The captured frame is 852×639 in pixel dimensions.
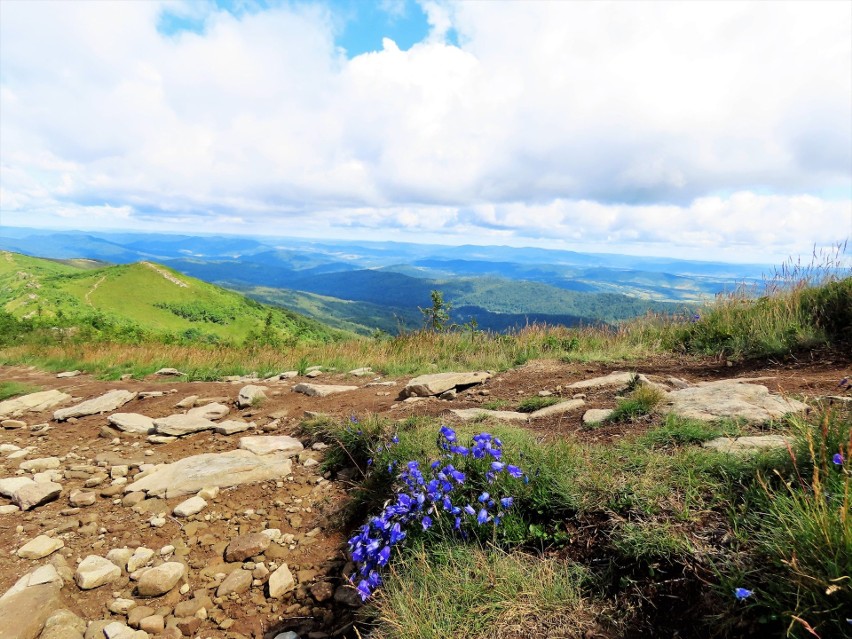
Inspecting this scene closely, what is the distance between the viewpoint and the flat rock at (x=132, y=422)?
587 cm

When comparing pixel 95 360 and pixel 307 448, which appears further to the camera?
pixel 95 360

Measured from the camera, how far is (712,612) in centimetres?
191

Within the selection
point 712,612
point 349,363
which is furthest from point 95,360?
point 712,612

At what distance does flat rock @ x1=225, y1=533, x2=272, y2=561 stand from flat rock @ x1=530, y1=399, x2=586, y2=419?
304 centimetres

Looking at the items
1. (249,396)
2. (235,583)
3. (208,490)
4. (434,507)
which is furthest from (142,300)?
(434,507)

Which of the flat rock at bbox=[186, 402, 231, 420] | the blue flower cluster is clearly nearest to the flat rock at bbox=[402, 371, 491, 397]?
the flat rock at bbox=[186, 402, 231, 420]

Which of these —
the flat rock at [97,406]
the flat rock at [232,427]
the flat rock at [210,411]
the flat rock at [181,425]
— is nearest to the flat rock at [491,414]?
the flat rock at [232,427]

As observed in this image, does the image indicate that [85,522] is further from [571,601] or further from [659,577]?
[659,577]

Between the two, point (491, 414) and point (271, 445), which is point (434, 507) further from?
point (271, 445)

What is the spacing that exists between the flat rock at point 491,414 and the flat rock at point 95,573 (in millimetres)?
3299

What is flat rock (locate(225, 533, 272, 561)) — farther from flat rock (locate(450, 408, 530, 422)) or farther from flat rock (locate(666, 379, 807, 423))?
flat rock (locate(666, 379, 807, 423))

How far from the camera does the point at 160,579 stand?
10.5ft

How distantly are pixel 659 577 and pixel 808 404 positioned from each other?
8.82 feet

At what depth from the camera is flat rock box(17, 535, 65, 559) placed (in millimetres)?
3467
